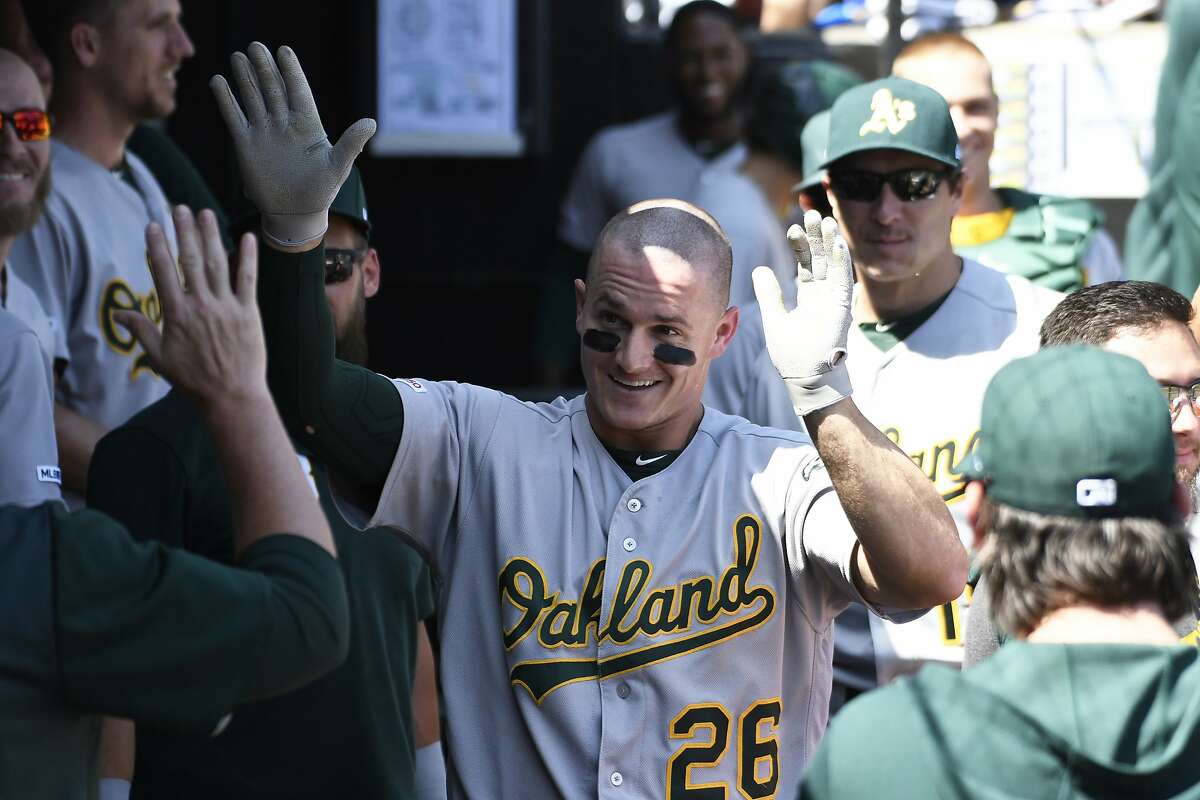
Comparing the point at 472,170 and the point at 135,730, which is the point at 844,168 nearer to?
the point at 135,730

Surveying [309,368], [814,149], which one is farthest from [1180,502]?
[814,149]

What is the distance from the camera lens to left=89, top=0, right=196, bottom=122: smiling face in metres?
4.84

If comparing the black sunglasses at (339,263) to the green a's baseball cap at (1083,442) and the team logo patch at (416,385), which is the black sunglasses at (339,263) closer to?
the team logo patch at (416,385)

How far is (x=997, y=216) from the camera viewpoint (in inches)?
191

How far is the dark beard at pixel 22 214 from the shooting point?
4.04m

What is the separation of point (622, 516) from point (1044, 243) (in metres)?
2.19

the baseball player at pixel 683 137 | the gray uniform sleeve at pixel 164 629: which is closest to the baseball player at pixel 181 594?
the gray uniform sleeve at pixel 164 629

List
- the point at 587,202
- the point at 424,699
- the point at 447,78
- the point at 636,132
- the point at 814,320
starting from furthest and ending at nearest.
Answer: the point at 447,78 < the point at 587,202 < the point at 636,132 < the point at 424,699 < the point at 814,320

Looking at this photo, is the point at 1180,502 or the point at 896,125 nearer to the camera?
the point at 1180,502

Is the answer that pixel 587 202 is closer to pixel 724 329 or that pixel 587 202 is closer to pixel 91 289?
pixel 91 289

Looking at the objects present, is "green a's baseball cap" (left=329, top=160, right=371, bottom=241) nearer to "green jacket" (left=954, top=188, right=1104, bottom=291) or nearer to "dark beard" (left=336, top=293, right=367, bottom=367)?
"dark beard" (left=336, top=293, right=367, bottom=367)

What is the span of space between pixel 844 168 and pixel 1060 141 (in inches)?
108

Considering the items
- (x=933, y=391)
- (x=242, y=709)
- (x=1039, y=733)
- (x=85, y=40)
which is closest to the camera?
(x=1039, y=733)

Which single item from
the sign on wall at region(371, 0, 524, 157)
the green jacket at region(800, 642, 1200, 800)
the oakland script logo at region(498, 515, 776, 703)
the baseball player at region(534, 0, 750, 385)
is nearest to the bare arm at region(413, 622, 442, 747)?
the oakland script logo at region(498, 515, 776, 703)
